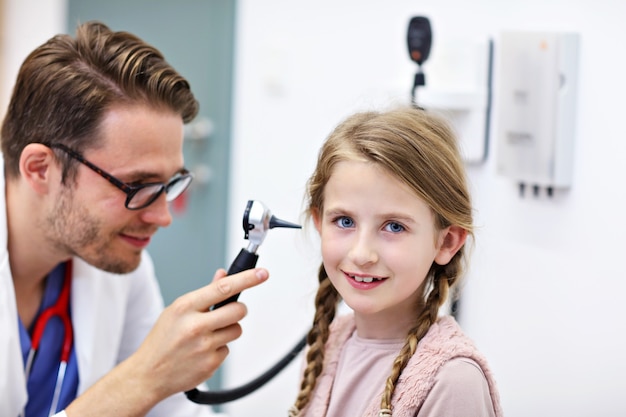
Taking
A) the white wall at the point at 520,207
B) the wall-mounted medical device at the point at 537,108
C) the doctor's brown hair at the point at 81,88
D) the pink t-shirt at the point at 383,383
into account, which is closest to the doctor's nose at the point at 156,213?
the doctor's brown hair at the point at 81,88

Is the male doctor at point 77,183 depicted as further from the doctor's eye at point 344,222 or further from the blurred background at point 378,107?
the doctor's eye at point 344,222

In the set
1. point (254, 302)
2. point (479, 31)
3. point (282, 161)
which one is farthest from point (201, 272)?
point (479, 31)

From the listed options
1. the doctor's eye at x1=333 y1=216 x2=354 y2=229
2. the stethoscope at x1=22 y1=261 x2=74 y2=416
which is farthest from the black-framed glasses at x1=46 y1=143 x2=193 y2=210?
the doctor's eye at x1=333 y1=216 x2=354 y2=229

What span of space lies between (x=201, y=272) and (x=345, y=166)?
6.13ft

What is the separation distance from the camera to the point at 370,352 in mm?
1027

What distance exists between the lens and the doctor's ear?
1395mm

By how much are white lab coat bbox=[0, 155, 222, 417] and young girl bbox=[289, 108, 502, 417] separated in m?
0.60

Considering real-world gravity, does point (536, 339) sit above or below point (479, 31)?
below

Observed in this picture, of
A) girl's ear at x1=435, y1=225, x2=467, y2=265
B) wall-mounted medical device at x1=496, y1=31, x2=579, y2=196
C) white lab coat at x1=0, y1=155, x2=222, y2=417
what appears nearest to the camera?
girl's ear at x1=435, y1=225, x2=467, y2=265

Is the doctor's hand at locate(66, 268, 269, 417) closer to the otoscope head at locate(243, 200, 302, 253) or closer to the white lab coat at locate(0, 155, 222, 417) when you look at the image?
the otoscope head at locate(243, 200, 302, 253)

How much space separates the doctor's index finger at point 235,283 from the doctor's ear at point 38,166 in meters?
0.47

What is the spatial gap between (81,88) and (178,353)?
1.68 feet

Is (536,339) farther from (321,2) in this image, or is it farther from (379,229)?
(321,2)

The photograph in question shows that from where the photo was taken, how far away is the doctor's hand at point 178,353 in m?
1.11
